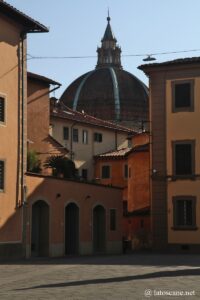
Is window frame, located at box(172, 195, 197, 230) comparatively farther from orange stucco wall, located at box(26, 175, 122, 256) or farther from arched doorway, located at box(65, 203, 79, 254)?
arched doorway, located at box(65, 203, 79, 254)

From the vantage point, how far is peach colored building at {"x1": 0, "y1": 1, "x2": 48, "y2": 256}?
30.7 metres

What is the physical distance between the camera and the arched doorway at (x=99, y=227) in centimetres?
4022

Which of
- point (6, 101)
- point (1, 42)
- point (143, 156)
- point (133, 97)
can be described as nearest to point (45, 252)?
point (6, 101)

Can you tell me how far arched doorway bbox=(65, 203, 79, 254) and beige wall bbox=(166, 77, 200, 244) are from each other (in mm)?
6454

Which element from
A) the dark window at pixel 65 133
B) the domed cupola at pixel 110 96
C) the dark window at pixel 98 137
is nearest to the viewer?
the dark window at pixel 65 133

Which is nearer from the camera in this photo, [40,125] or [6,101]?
[6,101]

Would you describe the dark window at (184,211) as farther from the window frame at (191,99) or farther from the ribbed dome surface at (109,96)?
the ribbed dome surface at (109,96)

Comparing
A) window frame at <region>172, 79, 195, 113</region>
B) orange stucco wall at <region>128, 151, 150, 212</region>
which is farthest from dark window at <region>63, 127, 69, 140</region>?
window frame at <region>172, 79, 195, 113</region>

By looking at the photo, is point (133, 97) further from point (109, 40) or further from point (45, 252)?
point (45, 252)

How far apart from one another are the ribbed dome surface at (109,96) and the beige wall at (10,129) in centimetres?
7506

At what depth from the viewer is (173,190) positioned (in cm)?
4056

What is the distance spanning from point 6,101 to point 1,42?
2.76 m

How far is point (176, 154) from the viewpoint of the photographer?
40.8m

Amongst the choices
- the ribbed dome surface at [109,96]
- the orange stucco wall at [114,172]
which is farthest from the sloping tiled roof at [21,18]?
the ribbed dome surface at [109,96]
